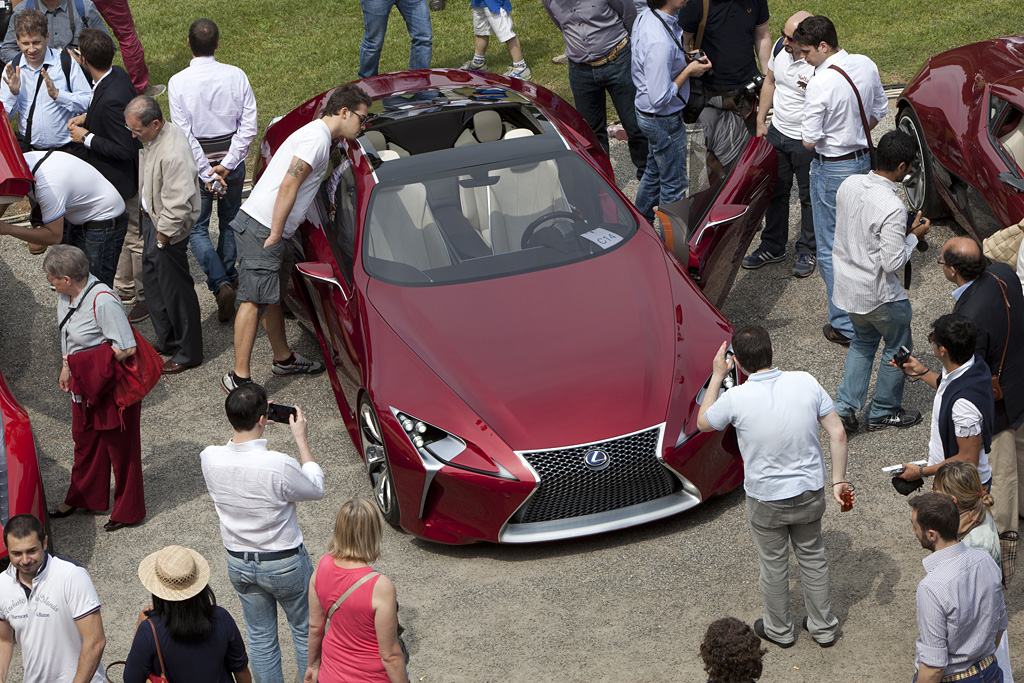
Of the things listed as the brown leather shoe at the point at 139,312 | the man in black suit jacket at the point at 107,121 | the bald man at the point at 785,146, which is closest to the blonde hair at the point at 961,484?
the bald man at the point at 785,146

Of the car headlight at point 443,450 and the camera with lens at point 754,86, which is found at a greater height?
the camera with lens at point 754,86

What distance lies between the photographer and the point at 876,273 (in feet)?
20.9

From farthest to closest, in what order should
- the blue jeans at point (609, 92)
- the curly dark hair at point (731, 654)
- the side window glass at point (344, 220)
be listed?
the blue jeans at point (609, 92)
the side window glass at point (344, 220)
the curly dark hair at point (731, 654)

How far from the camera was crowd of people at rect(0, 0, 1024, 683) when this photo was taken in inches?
164

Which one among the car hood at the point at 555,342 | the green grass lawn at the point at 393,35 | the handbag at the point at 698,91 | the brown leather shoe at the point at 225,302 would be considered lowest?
the brown leather shoe at the point at 225,302

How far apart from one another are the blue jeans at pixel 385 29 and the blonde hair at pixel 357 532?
7945 millimetres

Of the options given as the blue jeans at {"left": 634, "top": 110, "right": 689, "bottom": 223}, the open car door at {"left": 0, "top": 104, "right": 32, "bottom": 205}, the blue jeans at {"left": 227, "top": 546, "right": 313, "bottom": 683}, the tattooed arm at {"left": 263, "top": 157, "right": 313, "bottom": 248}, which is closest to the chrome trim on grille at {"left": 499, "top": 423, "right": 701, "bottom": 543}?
the blue jeans at {"left": 227, "top": 546, "right": 313, "bottom": 683}

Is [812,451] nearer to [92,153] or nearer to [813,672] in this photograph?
[813,672]

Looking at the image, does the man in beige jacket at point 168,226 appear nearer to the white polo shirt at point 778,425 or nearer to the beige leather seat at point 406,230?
the beige leather seat at point 406,230

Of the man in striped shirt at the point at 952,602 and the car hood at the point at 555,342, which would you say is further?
the car hood at the point at 555,342

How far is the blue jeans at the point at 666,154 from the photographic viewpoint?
344 inches

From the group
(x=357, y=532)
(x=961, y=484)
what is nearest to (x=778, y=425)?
(x=961, y=484)

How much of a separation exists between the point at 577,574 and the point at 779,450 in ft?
4.77

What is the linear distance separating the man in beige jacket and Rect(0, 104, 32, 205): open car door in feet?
2.72
